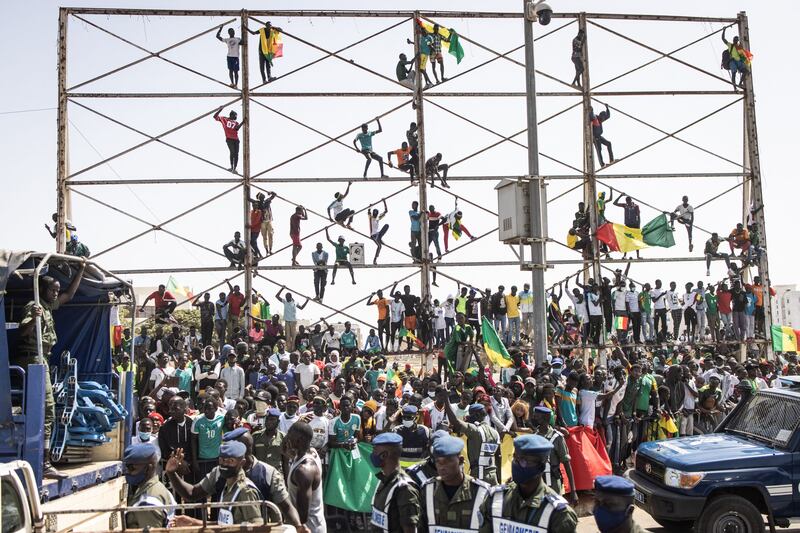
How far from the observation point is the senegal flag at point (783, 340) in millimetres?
19609

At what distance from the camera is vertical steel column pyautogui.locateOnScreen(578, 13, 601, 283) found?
19.5 m

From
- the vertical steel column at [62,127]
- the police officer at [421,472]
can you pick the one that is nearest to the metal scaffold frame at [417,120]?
the vertical steel column at [62,127]

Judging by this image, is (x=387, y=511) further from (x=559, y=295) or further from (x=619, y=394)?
(x=559, y=295)

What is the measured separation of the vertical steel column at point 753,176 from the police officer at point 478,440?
13435mm

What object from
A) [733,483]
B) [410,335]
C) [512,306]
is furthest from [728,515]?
[512,306]

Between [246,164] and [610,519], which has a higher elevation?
[246,164]

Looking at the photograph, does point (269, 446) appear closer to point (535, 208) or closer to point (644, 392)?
point (535, 208)

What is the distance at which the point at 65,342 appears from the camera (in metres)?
8.41

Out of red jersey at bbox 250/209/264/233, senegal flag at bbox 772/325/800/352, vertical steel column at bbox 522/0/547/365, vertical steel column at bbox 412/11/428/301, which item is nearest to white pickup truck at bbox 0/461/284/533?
vertical steel column at bbox 522/0/547/365

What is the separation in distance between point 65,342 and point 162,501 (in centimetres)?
363

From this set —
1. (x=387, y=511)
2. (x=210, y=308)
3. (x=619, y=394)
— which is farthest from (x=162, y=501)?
(x=210, y=308)

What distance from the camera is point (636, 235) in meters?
19.4

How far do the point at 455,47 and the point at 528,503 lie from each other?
1587 cm

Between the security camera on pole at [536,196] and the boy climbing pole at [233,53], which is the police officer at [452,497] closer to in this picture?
the security camera on pole at [536,196]
